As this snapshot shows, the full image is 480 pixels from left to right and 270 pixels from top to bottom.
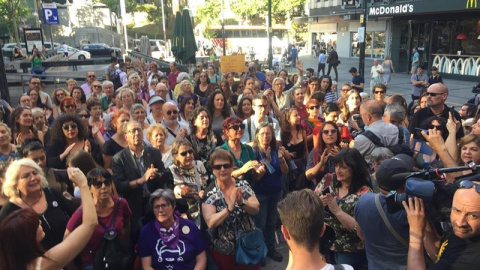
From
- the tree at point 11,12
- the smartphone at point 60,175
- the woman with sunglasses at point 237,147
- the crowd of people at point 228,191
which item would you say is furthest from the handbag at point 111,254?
the tree at point 11,12

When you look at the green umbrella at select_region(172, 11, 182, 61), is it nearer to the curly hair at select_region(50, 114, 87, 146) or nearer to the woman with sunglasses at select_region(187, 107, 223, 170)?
the woman with sunglasses at select_region(187, 107, 223, 170)

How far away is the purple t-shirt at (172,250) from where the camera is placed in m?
3.15

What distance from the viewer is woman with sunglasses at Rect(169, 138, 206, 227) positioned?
12.4 feet

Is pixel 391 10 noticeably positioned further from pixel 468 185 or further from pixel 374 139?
pixel 468 185

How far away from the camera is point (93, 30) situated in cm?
5325

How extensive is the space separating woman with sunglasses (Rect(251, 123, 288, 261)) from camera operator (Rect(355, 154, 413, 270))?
1.73m

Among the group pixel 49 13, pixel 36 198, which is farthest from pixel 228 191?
pixel 49 13

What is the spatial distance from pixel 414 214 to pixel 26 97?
692 centimetres

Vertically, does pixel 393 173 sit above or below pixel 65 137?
above

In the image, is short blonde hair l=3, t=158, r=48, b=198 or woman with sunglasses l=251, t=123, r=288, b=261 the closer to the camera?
short blonde hair l=3, t=158, r=48, b=198

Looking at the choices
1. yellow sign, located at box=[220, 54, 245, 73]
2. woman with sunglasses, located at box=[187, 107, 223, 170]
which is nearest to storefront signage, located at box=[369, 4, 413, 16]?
yellow sign, located at box=[220, 54, 245, 73]

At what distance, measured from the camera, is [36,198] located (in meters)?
3.14

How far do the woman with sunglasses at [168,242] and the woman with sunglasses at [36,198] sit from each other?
0.71 metres

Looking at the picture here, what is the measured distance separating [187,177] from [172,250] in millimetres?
910
